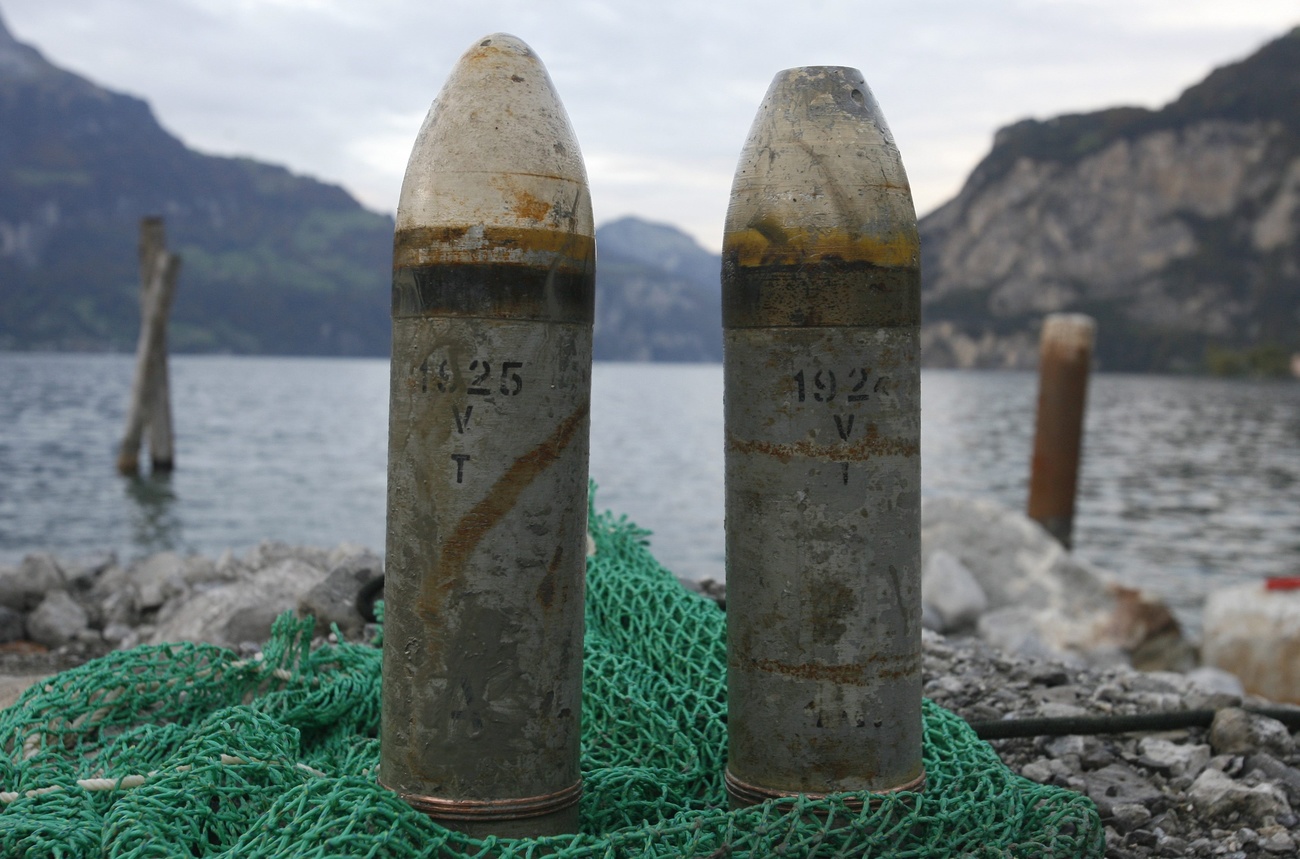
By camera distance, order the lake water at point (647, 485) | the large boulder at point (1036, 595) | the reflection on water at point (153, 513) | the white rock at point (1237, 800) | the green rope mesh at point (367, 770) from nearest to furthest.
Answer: the green rope mesh at point (367, 770) < the white rock at point (1237, 800) < the large boulder at point (1036, 595) < the reflection on water at point (153, 513) < the lake water at point (647, 485)

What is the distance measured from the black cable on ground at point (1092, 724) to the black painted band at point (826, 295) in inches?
102

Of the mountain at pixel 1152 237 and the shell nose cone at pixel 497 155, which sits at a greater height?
Answer: the mountain at pixel 1152 237

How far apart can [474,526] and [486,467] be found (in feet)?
0.72

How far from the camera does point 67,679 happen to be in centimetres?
585

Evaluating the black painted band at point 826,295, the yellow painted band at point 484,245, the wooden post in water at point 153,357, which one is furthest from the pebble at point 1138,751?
the wooden post in water at point 153,357

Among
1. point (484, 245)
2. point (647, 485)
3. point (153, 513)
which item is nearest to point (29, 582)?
point (484, 245)

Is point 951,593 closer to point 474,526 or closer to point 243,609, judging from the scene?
point 243,609

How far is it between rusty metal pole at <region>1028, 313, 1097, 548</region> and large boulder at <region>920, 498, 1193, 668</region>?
14.5ft

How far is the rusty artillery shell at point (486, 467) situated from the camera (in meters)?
4.32

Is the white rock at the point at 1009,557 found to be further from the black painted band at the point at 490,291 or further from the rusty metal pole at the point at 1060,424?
the black painted band at the point at 490,291

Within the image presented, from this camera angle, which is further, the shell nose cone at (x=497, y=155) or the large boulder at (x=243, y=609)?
the large boulder at (x=243, y=609)

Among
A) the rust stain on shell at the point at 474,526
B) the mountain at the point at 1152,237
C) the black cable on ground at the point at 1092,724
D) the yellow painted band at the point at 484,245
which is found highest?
the mountain at the point at 1152,237

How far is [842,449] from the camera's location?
14.8ft

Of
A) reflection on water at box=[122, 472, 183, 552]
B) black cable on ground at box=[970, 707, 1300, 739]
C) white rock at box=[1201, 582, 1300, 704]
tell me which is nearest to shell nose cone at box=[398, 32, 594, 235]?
black cable on ground at box=[970, 707, 1300, 739]
